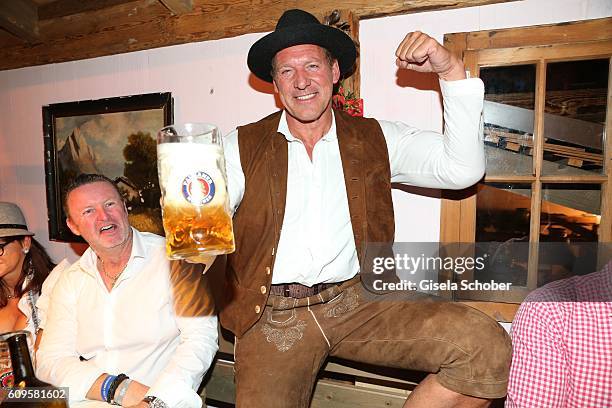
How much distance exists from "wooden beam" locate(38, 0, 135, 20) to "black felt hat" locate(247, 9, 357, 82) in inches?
62.8

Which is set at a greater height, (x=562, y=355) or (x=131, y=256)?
(x=131, y=256)

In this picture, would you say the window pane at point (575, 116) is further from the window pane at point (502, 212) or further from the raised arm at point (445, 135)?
the raised arm at point (445, 135)

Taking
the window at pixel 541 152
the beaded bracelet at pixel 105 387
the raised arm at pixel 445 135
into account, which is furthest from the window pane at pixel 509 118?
the beaded bracelet at pixel 105 387

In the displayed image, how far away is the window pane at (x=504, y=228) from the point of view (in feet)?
7.14

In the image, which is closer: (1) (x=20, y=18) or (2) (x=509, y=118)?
(2) (x=509, y=118)

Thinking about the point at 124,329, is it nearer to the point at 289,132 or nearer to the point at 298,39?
the point at 289,132

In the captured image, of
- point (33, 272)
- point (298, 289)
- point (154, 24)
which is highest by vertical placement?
point (154, 24)

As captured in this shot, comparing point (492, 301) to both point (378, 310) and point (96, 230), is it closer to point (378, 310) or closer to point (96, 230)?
point (378, 310)

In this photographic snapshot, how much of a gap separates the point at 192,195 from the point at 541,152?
1.76 metres

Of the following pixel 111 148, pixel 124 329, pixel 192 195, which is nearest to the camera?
pixel 192 195

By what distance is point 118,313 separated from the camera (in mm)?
1990

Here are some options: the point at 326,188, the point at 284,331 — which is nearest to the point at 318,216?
the point at 326,188

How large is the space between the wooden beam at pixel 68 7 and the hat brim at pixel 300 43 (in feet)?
5.06

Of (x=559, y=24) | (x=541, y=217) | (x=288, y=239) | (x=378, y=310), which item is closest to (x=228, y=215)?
(x=288, y=239)
